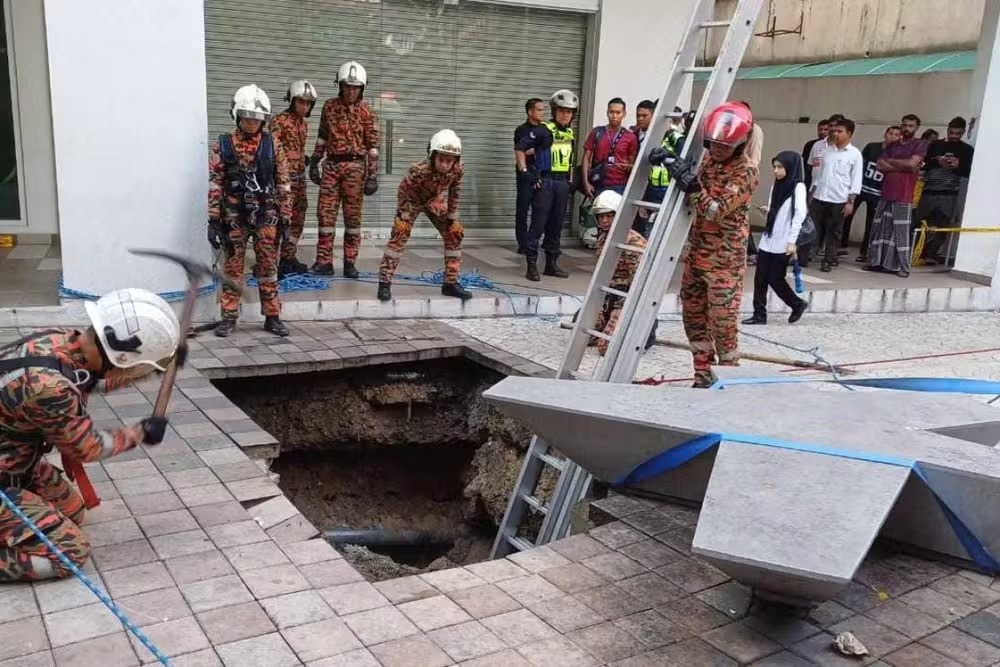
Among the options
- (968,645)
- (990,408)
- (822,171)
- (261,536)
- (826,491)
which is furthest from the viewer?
(822,171)

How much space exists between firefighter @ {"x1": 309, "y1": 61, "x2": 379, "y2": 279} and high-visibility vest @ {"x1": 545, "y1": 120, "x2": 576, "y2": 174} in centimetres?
173

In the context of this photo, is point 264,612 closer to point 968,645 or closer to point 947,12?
point 968,645

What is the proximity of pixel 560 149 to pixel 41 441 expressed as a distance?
612cm

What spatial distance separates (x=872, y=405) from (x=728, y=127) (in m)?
1.75

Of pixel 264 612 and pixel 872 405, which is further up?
pixel 872 405

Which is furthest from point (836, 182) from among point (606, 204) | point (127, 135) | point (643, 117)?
point (127, 135)

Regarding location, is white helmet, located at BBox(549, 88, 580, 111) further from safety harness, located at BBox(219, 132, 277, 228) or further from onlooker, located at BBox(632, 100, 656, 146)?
safety harness, located at BBox(219, 132, 277, 228)

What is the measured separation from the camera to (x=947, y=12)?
13.5m

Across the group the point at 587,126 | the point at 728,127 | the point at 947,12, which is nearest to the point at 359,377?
the point at 728,127

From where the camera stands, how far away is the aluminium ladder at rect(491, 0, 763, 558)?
4.64 metres

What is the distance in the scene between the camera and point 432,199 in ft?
23.7

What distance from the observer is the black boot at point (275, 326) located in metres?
6.44

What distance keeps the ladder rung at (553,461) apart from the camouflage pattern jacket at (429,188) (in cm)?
309

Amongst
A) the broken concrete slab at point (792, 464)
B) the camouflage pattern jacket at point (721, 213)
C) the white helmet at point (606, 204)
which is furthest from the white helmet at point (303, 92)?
the broken concrete slab at point (792, 464)
